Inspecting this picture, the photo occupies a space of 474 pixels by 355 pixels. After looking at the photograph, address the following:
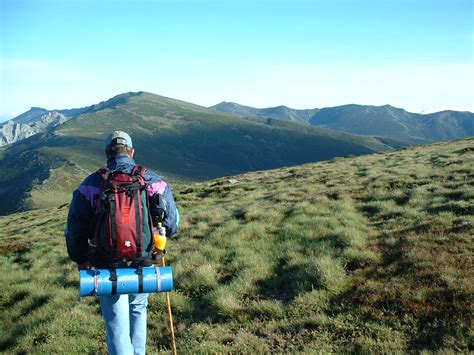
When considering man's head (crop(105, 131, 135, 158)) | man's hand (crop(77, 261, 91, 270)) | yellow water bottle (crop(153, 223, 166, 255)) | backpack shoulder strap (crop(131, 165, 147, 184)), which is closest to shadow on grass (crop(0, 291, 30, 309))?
man's hand (crop(77, 261, 91, 270))

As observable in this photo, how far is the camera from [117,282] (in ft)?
16.6

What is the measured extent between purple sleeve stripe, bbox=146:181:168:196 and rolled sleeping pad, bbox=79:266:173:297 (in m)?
1.03

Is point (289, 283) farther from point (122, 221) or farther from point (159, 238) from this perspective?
point (122, 221)

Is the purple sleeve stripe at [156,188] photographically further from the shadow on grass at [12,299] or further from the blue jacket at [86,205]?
the shadow on grass at [12,299]

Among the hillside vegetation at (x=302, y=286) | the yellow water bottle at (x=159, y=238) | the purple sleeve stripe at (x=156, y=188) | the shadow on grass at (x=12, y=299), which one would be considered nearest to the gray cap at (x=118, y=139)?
the purple sleeve stripe at (x=156, y=188)

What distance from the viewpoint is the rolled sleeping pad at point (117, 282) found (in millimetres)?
5023

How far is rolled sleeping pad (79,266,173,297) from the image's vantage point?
502 centimetres

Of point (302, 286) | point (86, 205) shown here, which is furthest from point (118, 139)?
point (302, 286)

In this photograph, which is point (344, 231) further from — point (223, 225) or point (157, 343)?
point (157, 343)

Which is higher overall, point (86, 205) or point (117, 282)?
point (86, 205)

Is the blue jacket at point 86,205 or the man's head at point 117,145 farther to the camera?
the man's head at point 117,145

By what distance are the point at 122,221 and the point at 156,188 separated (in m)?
0.71

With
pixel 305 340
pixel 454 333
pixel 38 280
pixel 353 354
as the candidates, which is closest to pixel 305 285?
pixel 305 340

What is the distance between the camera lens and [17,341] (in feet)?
25.7
